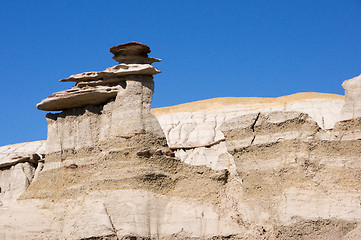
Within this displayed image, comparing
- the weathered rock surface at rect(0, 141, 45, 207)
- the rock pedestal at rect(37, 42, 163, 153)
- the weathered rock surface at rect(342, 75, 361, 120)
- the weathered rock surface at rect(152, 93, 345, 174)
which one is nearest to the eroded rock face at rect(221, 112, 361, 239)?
the weathered rock surface at rect(342, 75, 361, 120)

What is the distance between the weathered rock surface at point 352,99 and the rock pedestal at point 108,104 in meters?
7.03

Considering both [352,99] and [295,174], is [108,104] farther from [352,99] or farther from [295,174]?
[352,99]

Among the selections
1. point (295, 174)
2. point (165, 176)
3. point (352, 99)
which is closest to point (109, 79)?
point (165, 176)

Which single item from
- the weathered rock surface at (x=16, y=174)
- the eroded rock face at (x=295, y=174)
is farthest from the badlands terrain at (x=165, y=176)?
the weathered rock surface at (x=16, y=174)

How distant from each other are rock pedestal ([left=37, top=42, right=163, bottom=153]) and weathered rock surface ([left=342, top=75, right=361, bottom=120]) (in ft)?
23.1

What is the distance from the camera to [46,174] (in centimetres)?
2644

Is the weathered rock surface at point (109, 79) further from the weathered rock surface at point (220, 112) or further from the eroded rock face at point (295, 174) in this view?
the weathered rock surface at point (220, 112)

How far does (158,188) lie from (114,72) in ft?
16.5

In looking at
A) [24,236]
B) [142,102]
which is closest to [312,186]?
[142,102]

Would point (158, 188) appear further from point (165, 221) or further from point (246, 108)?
point (246, 108)

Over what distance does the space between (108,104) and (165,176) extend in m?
4.00

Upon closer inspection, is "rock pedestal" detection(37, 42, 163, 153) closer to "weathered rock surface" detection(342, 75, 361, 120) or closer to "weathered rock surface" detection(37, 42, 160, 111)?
"weathered rock surface" detection(37, 42, 160, 111)

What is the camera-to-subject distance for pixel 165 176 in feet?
76.0

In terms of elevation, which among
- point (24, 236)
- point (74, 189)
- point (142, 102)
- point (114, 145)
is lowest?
point (24, 236)
